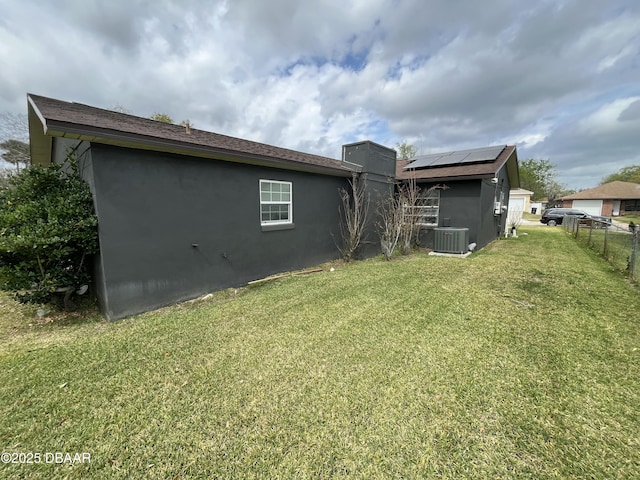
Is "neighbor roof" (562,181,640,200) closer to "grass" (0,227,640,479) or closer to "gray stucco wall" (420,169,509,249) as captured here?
"gray stucco wall" (420,169,509,249)

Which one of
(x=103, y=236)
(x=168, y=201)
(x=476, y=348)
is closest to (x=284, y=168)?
(x=168, y=201)

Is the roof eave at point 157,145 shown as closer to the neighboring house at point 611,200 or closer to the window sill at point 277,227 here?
the window sill at point 277,227

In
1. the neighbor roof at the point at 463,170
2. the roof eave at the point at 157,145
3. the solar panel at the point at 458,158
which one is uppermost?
the solar panel at the point at 458,158

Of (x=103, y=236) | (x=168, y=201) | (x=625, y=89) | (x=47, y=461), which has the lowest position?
(x=47, y=461)

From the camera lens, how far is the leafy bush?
396 centimetres

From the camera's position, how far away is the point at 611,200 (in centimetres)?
3741

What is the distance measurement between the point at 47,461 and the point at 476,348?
14.3 feet

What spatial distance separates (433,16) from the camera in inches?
327

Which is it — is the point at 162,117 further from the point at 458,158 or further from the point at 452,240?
the point at 452,240

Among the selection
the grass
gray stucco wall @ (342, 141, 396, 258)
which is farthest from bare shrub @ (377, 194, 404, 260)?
the grass

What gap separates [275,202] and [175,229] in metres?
2.67

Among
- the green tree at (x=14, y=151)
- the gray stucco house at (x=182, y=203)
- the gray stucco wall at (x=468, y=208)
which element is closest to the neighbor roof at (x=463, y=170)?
the gray stucco wall at (x=468, y=208)

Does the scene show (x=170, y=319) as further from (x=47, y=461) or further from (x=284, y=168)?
(x=284, y=168)

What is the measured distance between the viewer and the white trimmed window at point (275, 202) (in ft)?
22.5
